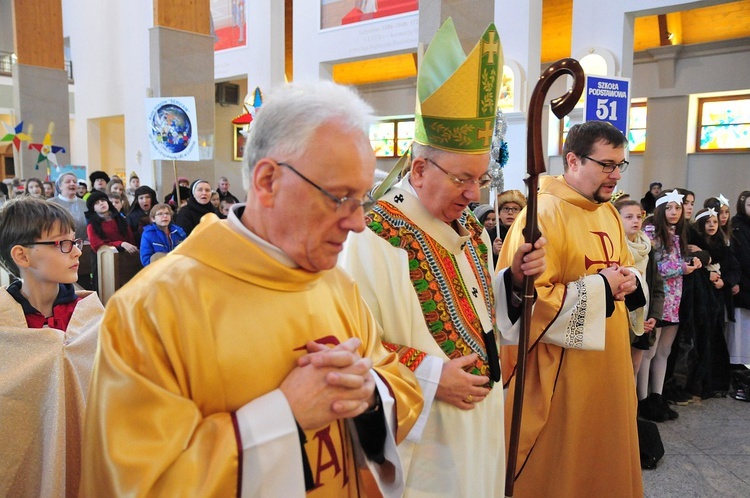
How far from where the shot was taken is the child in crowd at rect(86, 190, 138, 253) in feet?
21.0

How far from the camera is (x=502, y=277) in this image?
8.03 feet

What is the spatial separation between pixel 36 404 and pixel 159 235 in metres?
4.09

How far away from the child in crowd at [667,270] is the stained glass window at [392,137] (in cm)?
1105

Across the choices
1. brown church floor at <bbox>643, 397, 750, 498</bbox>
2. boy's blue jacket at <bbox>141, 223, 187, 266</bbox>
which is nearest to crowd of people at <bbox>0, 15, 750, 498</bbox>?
brown church floor at <bbox>643, 397, 750, 498</bbox>

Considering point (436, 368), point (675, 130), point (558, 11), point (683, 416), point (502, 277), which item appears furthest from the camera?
point (558, 11)

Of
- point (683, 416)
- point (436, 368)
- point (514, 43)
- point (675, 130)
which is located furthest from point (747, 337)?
Answer: point (675, 130)

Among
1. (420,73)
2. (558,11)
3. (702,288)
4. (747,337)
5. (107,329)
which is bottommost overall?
(747,337)

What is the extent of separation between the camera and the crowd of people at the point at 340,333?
1.15 metres

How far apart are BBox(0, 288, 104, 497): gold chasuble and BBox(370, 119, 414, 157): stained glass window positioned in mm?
14103

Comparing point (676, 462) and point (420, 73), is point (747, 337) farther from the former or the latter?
point (420, 73)

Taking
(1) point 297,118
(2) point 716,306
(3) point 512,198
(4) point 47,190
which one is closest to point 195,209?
(3) point 512,198

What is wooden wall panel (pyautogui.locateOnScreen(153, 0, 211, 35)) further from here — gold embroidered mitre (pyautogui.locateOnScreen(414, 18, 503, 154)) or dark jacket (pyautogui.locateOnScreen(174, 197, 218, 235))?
gold embroidered mitre (pyautogui.locateOnScreen(414, 18, 503, 154))

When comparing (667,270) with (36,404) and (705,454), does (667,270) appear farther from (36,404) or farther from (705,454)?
(36,404)

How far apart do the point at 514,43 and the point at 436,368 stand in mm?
8595
